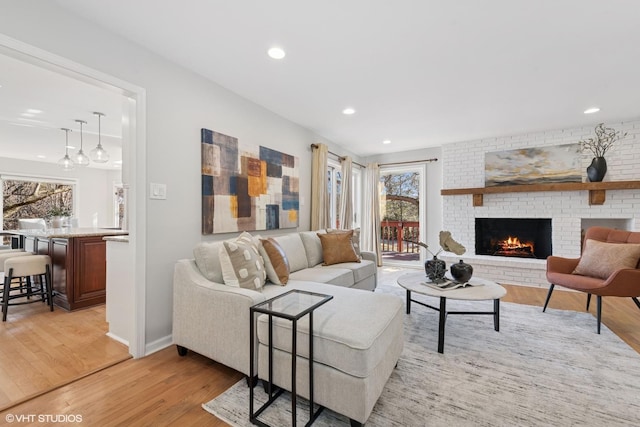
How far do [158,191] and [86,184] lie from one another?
23.2 feet

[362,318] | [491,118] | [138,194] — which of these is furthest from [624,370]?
[138,194]

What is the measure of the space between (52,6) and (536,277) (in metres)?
5.97

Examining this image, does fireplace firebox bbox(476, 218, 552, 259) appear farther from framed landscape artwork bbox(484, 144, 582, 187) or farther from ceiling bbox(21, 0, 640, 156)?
ceiling bbox(21, 0, 640, 156)

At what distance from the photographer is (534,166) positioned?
4.38 metres

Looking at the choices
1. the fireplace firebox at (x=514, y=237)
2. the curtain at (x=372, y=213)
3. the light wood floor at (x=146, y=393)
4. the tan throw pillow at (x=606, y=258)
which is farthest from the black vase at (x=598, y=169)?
the curtain at (x=372, y=213)

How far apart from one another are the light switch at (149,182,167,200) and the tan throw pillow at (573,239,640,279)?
4.19 m

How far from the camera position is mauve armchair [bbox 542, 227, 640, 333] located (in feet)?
8.00

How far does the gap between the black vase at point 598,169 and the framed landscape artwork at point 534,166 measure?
0.70 ft

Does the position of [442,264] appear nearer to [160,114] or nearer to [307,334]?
[307,334]

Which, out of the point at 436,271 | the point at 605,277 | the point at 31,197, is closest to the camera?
the point at 436,271

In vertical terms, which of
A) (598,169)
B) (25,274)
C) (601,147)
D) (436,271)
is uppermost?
(601,147)

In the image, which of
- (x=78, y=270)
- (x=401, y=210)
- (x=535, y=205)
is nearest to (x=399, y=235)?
(x=401, y=210)

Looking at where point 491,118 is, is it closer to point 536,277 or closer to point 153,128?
point 536,277

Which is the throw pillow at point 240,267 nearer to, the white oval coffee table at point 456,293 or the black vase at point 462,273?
the white oval coffee table at point 456,293
